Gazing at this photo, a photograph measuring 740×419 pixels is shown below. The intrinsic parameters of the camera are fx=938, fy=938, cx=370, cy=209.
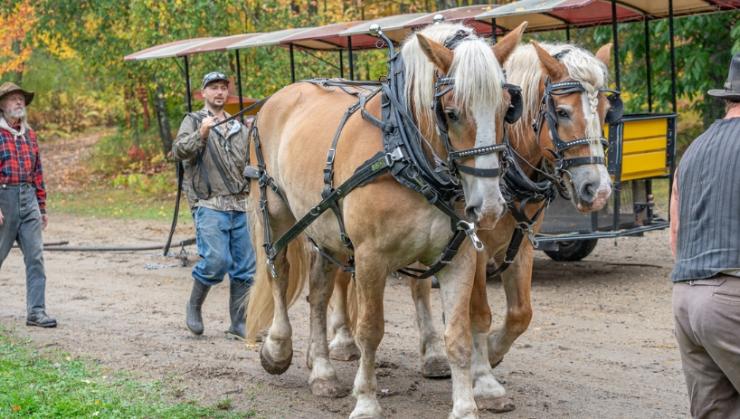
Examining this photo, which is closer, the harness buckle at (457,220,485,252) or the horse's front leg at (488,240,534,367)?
the harness buckle at (457,220,485,252)

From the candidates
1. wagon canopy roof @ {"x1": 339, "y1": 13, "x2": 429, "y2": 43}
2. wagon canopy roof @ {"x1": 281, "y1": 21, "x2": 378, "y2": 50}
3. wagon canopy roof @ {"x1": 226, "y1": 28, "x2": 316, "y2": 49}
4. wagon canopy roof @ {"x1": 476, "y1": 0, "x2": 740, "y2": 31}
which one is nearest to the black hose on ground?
wagon canopy roof @ {"x1": 226, "y1": 28, "x2": 316, "y2": 49}

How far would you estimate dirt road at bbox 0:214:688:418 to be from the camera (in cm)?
543

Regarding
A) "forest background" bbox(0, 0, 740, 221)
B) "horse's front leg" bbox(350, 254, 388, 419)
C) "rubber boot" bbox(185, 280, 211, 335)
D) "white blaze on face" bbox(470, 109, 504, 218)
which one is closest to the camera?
"white blaze on face" bbox(470, 109, 504, 218)

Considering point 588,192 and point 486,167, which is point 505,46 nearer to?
point 486,167

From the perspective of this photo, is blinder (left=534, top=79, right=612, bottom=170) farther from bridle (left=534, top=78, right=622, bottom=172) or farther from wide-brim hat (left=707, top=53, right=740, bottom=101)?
wide-brim hat (left=707, top=53, right=740, bottom=101)

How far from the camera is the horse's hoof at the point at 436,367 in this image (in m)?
5.99

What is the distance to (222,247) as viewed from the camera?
7137mm

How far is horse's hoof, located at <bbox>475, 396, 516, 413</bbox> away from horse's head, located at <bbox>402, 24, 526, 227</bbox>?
1410 mm

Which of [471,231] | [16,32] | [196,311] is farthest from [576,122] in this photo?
[16,32]

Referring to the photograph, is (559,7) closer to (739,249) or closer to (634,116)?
(634,116)

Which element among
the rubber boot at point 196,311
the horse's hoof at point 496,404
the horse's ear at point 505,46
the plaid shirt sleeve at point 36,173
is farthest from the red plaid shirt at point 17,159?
the horse's ear at point 505,46

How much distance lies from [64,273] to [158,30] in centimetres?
765

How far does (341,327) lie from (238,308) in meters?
0.99

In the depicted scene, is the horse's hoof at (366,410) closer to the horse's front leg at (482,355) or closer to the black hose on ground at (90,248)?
the horse's front leg at (482,355)
